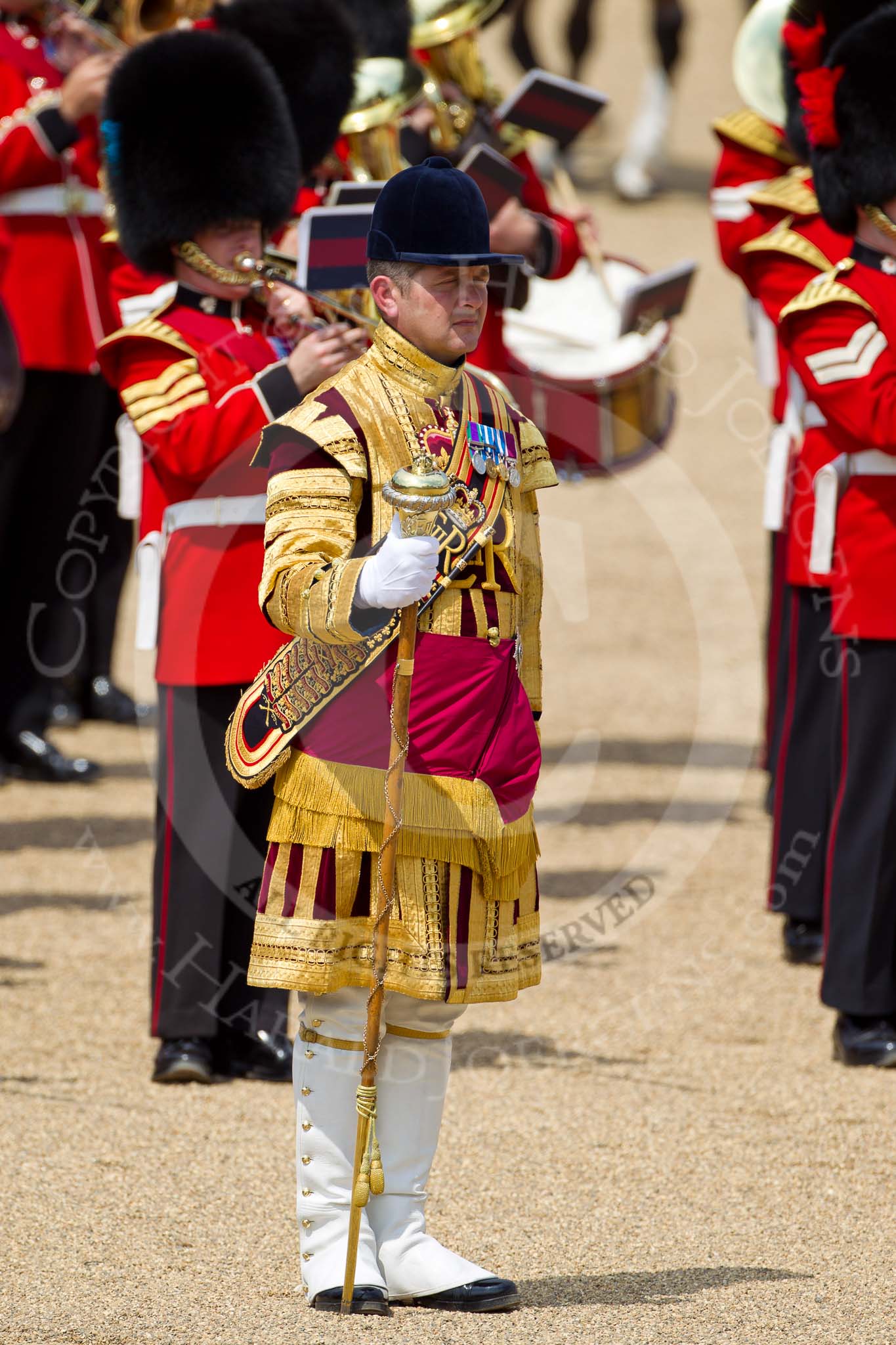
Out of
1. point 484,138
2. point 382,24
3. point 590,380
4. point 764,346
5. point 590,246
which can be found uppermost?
point 382,24

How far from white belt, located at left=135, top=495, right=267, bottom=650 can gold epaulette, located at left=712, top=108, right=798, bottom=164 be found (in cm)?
202

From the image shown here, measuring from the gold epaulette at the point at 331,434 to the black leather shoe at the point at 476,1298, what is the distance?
1109 millimetres

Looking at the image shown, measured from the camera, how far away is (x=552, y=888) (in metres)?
5.36

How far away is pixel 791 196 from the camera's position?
15.4 ft

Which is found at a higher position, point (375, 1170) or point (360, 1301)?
point (375, 1170)

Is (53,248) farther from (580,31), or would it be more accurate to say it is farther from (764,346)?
(580,31)

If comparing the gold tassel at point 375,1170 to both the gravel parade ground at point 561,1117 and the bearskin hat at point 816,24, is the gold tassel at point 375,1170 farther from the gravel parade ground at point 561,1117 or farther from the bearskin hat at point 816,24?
the bearskin hat at point 816,24

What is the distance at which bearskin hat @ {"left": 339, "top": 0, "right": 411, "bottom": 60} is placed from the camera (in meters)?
5.57

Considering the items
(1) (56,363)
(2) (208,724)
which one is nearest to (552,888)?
(2) (208,724)

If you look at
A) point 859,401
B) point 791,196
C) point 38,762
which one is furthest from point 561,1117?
point 38,762

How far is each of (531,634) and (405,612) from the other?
11.9 inches

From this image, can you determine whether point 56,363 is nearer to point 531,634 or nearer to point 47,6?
point 47,6

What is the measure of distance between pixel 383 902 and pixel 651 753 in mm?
4294

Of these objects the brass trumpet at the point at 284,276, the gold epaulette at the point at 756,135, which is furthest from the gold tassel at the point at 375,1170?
the gold epaulette at the point at 756,135
